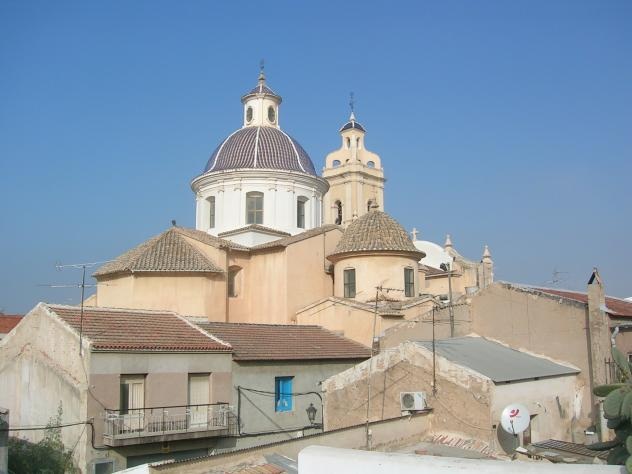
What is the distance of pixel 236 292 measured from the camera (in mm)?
32031

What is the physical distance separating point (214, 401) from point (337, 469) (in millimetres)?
12298

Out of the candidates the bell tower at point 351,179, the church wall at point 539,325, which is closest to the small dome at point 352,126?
the bell tower at point 351,179

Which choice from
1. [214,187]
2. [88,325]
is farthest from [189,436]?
[214,187]

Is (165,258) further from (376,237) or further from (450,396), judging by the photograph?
(450,396)

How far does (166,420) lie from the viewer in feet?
66.6

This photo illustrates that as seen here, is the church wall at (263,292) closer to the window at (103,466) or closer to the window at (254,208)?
the window at (254,208)

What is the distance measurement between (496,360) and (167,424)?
974 cm

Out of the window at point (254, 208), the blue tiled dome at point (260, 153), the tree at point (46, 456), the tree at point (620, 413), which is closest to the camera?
the tree at point (620, 413)

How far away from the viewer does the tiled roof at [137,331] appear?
20.1m

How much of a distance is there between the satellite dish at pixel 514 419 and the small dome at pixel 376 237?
13.3 meters

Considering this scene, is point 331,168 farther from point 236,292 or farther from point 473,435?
point 473,435

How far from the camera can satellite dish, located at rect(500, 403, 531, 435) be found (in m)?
17.6

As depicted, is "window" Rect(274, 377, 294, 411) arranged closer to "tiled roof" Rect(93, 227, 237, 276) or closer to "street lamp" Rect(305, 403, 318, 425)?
"street lamp" Rect(305, 403, 318, 425)

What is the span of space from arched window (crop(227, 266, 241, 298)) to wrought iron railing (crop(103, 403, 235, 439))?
10.1m
